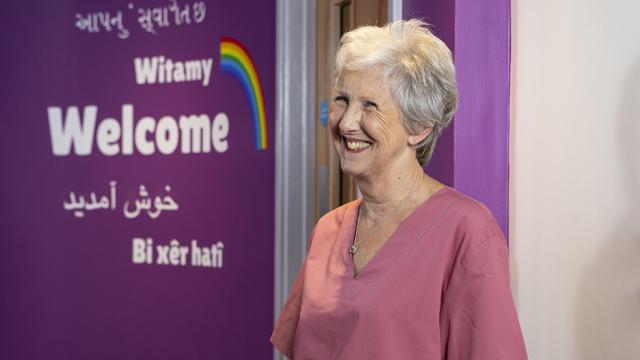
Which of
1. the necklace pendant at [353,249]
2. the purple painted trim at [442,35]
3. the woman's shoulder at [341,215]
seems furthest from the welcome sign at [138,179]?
the necklace pendant at [353,249]

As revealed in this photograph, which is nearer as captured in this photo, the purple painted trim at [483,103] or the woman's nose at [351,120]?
the woman's nose at [351,120]

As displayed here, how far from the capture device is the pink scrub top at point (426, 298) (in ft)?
4.15

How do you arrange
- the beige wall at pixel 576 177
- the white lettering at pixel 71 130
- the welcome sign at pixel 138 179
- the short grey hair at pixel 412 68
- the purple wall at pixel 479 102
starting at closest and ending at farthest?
the short grey hair at pixel 412 68, the beige wall at pixel 576 177, the purple wall at pixel 479 102, the welcome sign at pixel 138 179, the white lettering at pixel 71 130

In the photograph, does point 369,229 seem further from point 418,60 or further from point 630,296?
point 630,296

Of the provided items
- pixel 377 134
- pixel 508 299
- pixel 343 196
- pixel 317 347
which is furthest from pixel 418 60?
pixel 343 196

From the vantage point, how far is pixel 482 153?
190 centimetres

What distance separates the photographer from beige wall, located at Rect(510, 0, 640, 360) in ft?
5.70

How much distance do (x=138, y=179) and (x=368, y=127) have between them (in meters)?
2.28

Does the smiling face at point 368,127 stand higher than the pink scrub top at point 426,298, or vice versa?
the smiling face at point 368,127

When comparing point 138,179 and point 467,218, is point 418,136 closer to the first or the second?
point 467,218

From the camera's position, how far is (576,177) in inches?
72.0

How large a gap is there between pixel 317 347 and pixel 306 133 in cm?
172

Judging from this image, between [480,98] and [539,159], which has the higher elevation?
[480,98]

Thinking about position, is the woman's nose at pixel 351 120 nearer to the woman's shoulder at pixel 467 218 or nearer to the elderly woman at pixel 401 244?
the elderly woman at pixel 401 244
